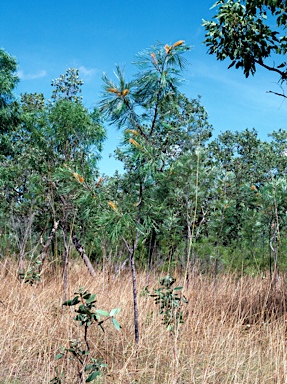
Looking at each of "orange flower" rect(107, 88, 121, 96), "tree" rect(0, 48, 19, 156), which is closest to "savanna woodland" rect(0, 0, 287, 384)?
"orange flower" rect(107, 88, 121, 96)

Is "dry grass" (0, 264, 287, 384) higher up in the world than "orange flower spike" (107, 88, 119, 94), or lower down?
lower down

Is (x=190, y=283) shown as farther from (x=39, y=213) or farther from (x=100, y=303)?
(x=39, y=213)

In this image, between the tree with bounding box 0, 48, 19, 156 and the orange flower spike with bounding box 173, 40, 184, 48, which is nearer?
the orange flower spike with bounding box 173, 40, 184, 48

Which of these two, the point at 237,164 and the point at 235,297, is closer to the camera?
the point at 235,297

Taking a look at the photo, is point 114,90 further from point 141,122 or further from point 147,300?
point 147,300

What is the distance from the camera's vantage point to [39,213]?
22.1ft

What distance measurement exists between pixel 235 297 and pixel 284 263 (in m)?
2.10

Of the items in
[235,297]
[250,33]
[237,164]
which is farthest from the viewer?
[237,164]

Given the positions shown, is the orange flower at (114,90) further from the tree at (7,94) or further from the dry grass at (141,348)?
the tree at (7,94)

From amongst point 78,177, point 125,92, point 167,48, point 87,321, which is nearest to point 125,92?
point 125,92

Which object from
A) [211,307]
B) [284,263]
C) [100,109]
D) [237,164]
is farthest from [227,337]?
[237,164]

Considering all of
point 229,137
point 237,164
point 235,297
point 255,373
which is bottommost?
point 255,373

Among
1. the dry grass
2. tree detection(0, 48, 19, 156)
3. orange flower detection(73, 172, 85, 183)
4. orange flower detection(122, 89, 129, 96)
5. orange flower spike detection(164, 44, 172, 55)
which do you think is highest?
tree detection(0, 48, 19, 156)

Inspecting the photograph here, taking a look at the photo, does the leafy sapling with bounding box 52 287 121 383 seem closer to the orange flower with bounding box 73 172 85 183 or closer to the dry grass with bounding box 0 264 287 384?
the dry grass with bounding box 0 264 287 384
